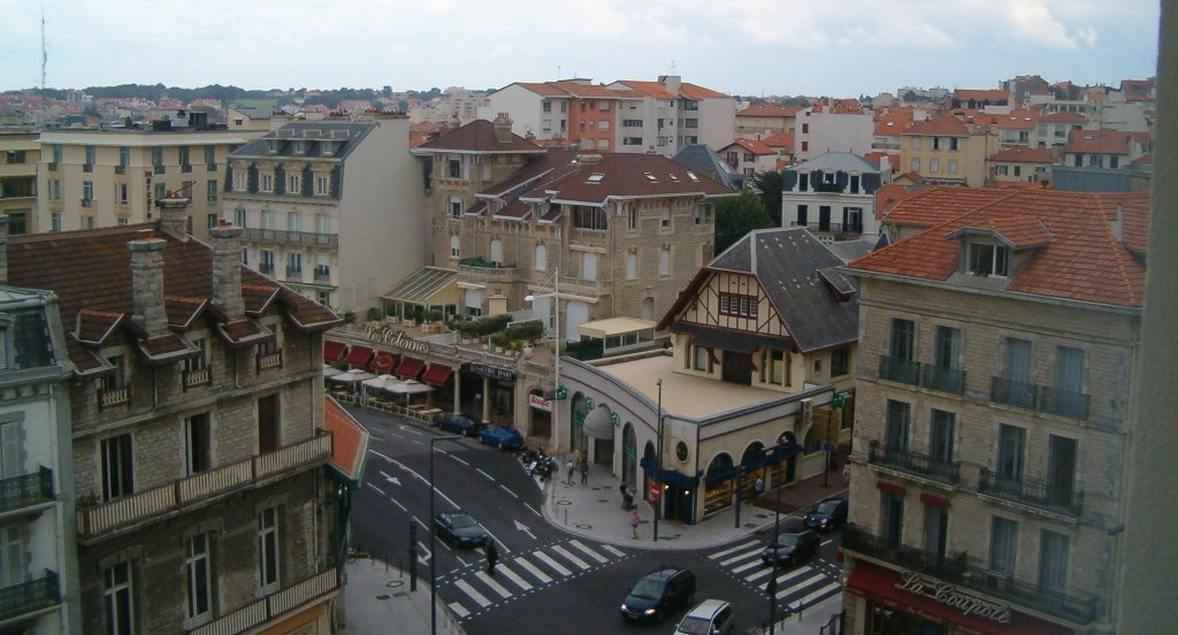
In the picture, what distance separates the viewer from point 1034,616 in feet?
36.3

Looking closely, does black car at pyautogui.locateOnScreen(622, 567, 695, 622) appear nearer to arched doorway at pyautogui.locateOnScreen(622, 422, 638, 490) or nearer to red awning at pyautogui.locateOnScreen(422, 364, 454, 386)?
arched doorway at pyautogui.locateOnScreen(622, 422, 638, 490)

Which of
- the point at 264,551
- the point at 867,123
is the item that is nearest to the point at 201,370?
the point at 264,551

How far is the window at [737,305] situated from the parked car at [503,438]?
215 inches

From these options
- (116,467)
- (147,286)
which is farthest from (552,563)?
(147,286)

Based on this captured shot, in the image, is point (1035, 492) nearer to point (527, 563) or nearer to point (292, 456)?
point (292, 456)

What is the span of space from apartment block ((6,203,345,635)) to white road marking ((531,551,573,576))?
4725mm

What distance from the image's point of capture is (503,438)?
26.5 m

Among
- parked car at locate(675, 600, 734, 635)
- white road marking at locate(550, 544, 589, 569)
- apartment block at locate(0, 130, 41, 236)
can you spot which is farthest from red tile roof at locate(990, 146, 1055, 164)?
apartment block at locate(0, 130, 41, 236)

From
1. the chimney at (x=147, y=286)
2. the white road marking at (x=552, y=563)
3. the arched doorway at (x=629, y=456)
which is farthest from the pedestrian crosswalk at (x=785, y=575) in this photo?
the chimney at (x=147, y=286)

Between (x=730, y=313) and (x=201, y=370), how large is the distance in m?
12.8

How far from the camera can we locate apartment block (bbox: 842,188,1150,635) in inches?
422

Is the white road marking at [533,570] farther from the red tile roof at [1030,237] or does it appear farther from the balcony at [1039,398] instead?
the balcony at [1039,398]

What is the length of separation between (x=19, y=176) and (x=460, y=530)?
22.1 meters

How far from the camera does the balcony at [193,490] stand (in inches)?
483
